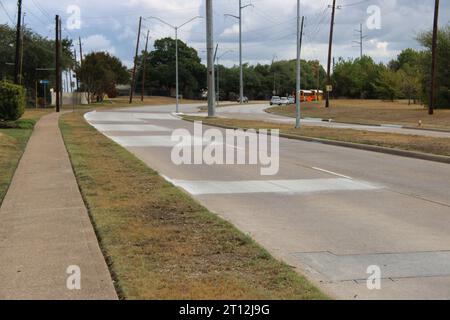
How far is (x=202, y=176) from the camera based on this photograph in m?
14.0

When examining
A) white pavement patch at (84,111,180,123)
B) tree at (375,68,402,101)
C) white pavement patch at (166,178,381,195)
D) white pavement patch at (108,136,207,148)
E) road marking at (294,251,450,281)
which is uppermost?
tree at (375,68,402,101)

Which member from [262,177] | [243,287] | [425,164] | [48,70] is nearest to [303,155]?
[425,164]

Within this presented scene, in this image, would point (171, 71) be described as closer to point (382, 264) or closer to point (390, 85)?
point (390, 85)

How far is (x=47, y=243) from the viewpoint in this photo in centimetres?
722

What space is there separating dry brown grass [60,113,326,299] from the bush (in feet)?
64.2

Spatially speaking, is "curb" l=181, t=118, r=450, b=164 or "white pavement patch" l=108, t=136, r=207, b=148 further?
"white pavement patch" l=108, t=136, r=207, b=148

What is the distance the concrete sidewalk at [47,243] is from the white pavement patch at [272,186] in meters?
2.30

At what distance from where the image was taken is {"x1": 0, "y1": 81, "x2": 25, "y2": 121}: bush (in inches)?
1161

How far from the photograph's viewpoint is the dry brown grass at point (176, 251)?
17.8 ft

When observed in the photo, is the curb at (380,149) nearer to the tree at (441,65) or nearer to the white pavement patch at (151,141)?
the white pavement patch at (151,141)

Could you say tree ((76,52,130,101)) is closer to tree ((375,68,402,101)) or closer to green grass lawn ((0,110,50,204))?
tree ((375,68,402,101))

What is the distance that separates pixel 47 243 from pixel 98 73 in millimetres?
85467

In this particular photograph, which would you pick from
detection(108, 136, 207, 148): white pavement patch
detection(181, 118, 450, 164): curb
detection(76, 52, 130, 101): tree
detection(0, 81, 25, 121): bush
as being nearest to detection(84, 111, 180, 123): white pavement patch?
detection(0, 81, 25, 121): bush

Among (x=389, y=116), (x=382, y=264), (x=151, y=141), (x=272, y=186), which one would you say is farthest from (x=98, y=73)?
(x=382, y=264)
